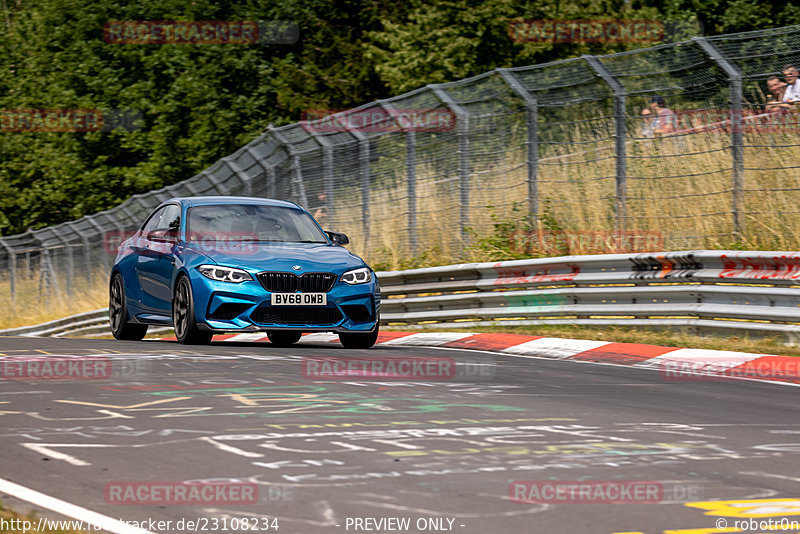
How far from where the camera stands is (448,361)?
1094cm

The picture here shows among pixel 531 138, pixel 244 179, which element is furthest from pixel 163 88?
pixel 531 138

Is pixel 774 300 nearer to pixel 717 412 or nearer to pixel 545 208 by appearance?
pixel 717 412

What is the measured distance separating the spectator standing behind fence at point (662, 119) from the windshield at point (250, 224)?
442cm

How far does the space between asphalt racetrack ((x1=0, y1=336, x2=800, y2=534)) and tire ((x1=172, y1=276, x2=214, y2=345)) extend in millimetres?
2014

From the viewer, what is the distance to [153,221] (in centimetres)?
1430

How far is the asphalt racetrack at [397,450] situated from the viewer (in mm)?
4820

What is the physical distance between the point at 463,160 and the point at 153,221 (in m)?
4.85

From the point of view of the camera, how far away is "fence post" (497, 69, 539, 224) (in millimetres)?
15742

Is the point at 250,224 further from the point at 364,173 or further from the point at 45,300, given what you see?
the point at 45,300

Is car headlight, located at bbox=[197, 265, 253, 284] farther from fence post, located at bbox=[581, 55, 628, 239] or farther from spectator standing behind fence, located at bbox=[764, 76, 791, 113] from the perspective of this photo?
spectator standing behind fence, located at bbox=[764, 76, 791, 113]

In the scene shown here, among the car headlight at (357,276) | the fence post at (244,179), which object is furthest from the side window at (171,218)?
the fence post at (244,179)

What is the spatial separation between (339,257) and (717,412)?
543 cm

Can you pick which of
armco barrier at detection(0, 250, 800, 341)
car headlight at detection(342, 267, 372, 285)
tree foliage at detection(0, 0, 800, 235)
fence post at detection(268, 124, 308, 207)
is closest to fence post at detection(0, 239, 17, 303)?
tree foliage at detection(0, 0, 800, 235)

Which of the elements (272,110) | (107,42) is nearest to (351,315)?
(272,110)
